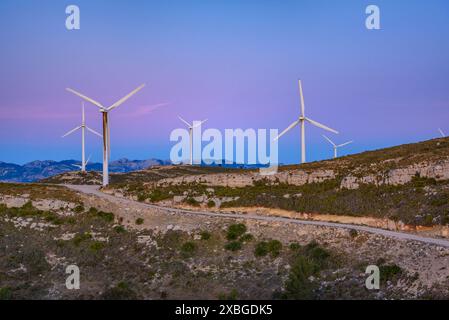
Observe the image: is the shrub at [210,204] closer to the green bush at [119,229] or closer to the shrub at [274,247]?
the green bush at [119,229]

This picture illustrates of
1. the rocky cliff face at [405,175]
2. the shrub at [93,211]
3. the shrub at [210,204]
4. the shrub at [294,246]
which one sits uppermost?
the rocky cliff face at [405,175]

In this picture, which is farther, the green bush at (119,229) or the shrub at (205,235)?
the green bush at (119,229)

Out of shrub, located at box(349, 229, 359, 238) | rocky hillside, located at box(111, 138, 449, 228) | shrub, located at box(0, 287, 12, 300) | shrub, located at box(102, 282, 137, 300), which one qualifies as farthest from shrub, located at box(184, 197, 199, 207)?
shrub, located at box(0, 287, 12, 300)

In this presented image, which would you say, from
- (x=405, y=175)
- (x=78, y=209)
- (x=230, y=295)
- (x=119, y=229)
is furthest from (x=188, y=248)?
(x=405, y=175)

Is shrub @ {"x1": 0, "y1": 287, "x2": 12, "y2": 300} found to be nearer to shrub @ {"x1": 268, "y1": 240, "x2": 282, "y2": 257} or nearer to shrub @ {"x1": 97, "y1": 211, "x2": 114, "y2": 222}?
shrub @ {"x1": 97, "y1": 211, "x2": 114, "y2": 222}

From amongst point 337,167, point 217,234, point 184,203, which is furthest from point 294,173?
point 217,234

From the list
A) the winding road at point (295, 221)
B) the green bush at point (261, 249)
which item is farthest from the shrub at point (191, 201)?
the green bush at point (261, 249)

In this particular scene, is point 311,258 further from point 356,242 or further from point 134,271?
point 134,271

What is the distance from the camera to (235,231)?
67.4 metres

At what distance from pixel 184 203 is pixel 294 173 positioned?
20775 mm

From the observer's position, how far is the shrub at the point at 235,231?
66.4 metres

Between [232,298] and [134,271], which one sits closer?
[232,298]

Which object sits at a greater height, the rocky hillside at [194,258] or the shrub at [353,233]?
the shrub at [353,233]

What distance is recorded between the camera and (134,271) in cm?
6156
